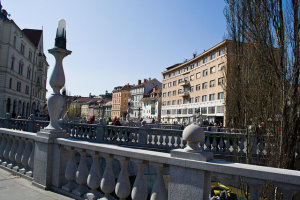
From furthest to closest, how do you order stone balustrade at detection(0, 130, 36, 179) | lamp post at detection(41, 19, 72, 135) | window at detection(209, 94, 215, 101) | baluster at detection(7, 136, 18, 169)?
window at detection(209, 94, 215, 101)
baluster at detection(7, 136, 18, 169)
stone balustrade at detection(0, 130, 36, 179)
lamp post at detection(41, 19, 72, 135)

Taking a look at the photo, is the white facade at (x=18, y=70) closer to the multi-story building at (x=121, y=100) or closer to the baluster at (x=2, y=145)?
the baluster at (x=2, y=145)

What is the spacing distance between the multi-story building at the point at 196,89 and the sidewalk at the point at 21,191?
3156 cm

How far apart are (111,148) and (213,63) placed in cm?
4730

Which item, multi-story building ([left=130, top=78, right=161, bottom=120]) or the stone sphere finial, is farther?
multi-story building ([left=130, top=78, right=161, bottom=120])

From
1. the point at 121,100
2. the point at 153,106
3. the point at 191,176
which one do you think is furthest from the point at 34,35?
the point at 191,176

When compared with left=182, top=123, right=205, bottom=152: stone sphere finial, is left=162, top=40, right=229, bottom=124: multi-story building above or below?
above

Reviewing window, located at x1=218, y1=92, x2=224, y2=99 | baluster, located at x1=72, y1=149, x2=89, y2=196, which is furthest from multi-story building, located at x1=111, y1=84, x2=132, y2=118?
baluster, located at x1=72, y1=149, x2=89, y2=196

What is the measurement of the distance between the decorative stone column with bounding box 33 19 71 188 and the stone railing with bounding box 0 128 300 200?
0.06 feet

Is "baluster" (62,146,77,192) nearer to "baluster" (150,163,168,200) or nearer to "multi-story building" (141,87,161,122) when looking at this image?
"baluster" (150,163,168,200)

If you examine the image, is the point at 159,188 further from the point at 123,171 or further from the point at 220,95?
the point at 220,95

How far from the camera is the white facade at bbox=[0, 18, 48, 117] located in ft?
129

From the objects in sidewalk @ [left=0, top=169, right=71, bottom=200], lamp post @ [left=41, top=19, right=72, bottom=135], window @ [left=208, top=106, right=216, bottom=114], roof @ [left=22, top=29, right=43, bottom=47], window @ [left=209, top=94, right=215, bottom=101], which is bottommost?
sidewalk @ [left=0, top=169, right=71, bottom=200]

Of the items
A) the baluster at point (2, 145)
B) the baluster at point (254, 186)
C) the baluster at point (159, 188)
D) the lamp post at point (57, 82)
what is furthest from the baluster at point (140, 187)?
the baluster at point (2, 145)

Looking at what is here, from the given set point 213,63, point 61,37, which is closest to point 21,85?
point 213,63
